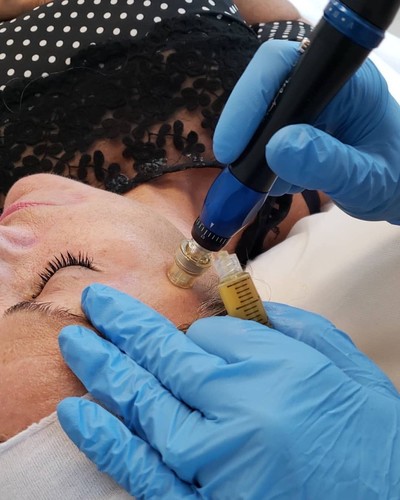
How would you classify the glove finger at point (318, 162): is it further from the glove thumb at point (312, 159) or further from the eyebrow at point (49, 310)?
the eyebrow at point (49, 310)

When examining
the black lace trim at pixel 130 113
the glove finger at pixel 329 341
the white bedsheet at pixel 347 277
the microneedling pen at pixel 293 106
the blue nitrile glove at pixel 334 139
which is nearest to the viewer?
the microneedling pen at pixel 293 106

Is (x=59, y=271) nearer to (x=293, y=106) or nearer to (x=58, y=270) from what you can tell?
(x=58, y=270)

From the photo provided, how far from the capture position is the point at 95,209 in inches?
40.4

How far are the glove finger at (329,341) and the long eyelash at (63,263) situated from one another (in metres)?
0.30

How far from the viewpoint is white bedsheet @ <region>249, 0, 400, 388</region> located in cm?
114

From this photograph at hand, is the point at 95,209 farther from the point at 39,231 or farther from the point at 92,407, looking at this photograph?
the point at 92,407

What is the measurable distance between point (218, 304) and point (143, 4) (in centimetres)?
82

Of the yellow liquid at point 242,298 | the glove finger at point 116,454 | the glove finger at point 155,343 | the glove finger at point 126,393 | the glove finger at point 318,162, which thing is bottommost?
the glove finger at point 116,454

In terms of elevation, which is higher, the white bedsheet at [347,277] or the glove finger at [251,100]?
the glove finger at [251,100]

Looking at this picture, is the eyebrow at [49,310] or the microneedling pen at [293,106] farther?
the eyebrow at [49,310]

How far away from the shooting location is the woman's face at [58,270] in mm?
774

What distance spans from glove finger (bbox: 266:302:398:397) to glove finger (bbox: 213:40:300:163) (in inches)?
10.5

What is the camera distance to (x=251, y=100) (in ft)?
2.77

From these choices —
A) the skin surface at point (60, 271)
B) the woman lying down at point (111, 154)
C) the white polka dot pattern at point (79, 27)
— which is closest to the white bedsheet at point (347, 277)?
the woman lying down at point (111, 154)
